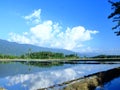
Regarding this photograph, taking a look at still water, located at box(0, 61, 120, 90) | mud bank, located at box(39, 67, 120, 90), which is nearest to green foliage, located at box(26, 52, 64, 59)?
still water, located at box(0, 61, 120, 90)

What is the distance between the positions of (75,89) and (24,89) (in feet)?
32.7

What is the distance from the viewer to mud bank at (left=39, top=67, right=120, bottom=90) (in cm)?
2572

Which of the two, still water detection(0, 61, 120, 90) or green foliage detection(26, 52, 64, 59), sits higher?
green foliage detection(26, 52, 64, 59)

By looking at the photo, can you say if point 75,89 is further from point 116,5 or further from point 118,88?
point 116,5

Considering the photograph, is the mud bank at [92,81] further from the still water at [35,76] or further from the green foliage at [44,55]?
the green foliage at [44,55]

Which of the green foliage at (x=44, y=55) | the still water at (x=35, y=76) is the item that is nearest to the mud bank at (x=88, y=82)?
the still water at (x=35, y=76)

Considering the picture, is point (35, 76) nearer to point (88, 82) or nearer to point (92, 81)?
point (92, 81)

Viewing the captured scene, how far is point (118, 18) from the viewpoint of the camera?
121ft

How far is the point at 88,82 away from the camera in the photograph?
97.1 feet

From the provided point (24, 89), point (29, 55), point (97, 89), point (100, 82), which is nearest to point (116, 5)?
point (100, 82)

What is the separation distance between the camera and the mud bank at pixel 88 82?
25716 mm

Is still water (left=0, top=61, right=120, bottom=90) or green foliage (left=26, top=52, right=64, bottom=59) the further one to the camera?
green foliage (left=26, top=52, right=64, bottom=59)

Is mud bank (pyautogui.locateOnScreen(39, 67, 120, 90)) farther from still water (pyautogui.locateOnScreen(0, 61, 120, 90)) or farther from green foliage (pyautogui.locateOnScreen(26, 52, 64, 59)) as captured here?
green foliage (pyautogui.locateOnScreen(26, 52, 64, 59))

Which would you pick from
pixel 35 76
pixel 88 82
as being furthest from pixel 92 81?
pixel 35 76
